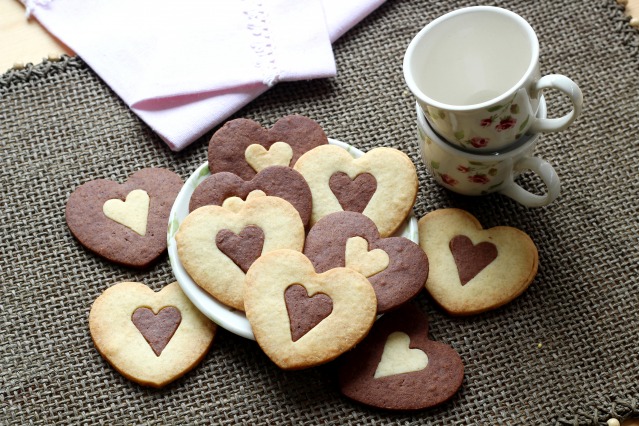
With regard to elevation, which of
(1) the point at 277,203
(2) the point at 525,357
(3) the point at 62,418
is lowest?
(2) the point at 525,357

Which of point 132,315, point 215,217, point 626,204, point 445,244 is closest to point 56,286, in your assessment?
point 132,315

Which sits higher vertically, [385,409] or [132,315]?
[132,315]

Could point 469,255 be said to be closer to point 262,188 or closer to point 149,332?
point 262,188

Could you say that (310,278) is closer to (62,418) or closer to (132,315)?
(132,315)

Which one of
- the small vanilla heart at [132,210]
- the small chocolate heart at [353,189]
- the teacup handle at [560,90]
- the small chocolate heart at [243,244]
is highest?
the teacup handle at [560,90]

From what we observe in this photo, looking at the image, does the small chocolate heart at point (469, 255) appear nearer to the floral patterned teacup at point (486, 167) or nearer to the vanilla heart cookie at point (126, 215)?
the floral patterned teacup at point (486, 167)

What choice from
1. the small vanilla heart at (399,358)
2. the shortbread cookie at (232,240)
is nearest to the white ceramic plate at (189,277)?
the shortbread cookie at (232,240)
